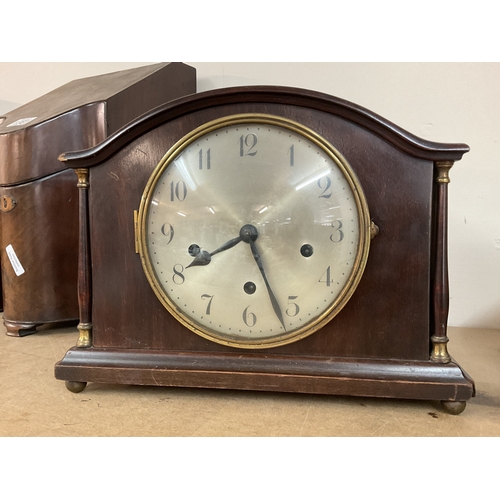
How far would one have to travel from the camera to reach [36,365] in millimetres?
1054

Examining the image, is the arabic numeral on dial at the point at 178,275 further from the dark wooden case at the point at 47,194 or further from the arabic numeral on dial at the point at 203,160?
the dark wooden case at the point at 47,194

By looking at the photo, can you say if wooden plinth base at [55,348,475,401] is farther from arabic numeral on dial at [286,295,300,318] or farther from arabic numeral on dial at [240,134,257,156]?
arabic numeral on dial at [240,134,257,156]

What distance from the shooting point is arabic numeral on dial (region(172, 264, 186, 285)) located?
894 mm

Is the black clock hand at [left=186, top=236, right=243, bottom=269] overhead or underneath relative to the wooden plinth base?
overhead

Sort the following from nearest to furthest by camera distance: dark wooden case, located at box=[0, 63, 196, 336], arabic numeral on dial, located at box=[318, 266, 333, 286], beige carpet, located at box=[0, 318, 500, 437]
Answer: beige carpet, located at box=[0, 318, 500, 437], arabic numeral on dial, located at box=[318, 266, 333, 286], dark wooden case, located at box=[0, 63, 196, 336]

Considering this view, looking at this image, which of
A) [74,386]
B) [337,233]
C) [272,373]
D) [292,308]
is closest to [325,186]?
[337,233]

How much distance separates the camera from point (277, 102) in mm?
853

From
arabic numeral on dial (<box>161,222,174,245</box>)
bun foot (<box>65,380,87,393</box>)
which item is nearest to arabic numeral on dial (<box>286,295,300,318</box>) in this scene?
arabic numeral on dial (<box>161,222,174,245</box>)

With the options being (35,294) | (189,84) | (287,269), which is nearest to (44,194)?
(35,294)

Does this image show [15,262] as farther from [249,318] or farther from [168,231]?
[249,318]

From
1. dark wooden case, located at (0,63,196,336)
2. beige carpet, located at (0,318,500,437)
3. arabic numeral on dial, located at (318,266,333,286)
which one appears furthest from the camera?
dark wooden case, located at (0,63,196,336)

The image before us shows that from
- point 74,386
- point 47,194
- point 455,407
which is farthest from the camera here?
point 47,194

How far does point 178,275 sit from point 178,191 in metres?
0.16

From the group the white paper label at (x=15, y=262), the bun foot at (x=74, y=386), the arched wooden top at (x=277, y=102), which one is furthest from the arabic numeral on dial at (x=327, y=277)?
the white paper label at (x=15, y=262)
